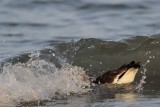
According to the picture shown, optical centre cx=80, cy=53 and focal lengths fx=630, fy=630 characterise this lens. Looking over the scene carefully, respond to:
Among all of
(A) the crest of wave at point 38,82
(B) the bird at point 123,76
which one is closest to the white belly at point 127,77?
(B) the bird at point 123,76

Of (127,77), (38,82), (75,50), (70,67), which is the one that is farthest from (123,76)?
(75,50)

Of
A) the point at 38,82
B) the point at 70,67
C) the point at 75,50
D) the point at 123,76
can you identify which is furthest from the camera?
the point at 75,50

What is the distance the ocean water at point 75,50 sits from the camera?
8.93m

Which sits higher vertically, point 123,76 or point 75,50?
point 75,50

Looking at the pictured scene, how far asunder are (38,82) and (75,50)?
135 inches

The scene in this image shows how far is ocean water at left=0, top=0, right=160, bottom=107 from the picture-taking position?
8.93 meters

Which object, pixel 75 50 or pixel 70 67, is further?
pixel 75 50

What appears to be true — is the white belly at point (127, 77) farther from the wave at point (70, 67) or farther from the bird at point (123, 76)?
the wave at point (70, 67)

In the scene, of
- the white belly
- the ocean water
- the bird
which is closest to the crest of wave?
the ocean water

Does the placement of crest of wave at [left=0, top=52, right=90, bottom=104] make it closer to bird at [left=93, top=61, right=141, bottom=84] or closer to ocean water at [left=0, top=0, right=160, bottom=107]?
ocean water at [left=0, top=0, right=160, bottom=107]

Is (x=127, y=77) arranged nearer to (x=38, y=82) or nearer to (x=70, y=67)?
(x=70, y=67)

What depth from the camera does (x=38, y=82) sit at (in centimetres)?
940

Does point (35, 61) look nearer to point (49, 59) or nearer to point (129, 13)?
point (49, 59)

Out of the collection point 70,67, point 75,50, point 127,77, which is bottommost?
point 127,77
